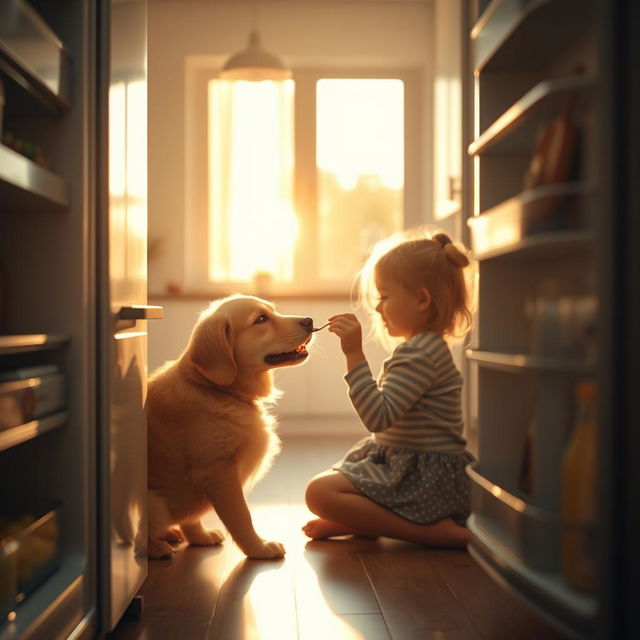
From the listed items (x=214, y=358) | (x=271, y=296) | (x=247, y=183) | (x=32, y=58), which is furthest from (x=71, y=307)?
(x=247, y=183)

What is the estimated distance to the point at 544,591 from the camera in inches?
43.3

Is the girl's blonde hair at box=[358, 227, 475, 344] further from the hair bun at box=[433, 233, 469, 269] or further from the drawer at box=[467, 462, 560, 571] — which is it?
the drawer at box=[467, 462, 560, 571]

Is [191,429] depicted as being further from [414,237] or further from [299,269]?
[299,269]

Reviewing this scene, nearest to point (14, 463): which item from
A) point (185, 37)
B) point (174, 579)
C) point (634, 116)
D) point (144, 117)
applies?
point (174, 579)

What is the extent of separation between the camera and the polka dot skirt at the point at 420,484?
85.2 inches

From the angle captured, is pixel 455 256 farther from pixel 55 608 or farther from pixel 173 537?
pixel 55 608

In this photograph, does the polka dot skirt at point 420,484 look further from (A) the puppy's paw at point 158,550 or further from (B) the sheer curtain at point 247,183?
(B) the sheer curtain at point 247,183

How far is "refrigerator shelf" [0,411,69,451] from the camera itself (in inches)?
43.3

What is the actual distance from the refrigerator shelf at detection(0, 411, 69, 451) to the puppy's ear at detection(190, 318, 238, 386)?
0.71m

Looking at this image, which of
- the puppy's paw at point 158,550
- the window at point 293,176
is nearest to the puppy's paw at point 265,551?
the puppy's paw at point 158,550

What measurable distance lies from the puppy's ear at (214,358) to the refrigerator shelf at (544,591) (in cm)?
89

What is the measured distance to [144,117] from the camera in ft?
5.82

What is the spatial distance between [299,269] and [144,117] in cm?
332

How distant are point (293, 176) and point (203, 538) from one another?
3.16 m
